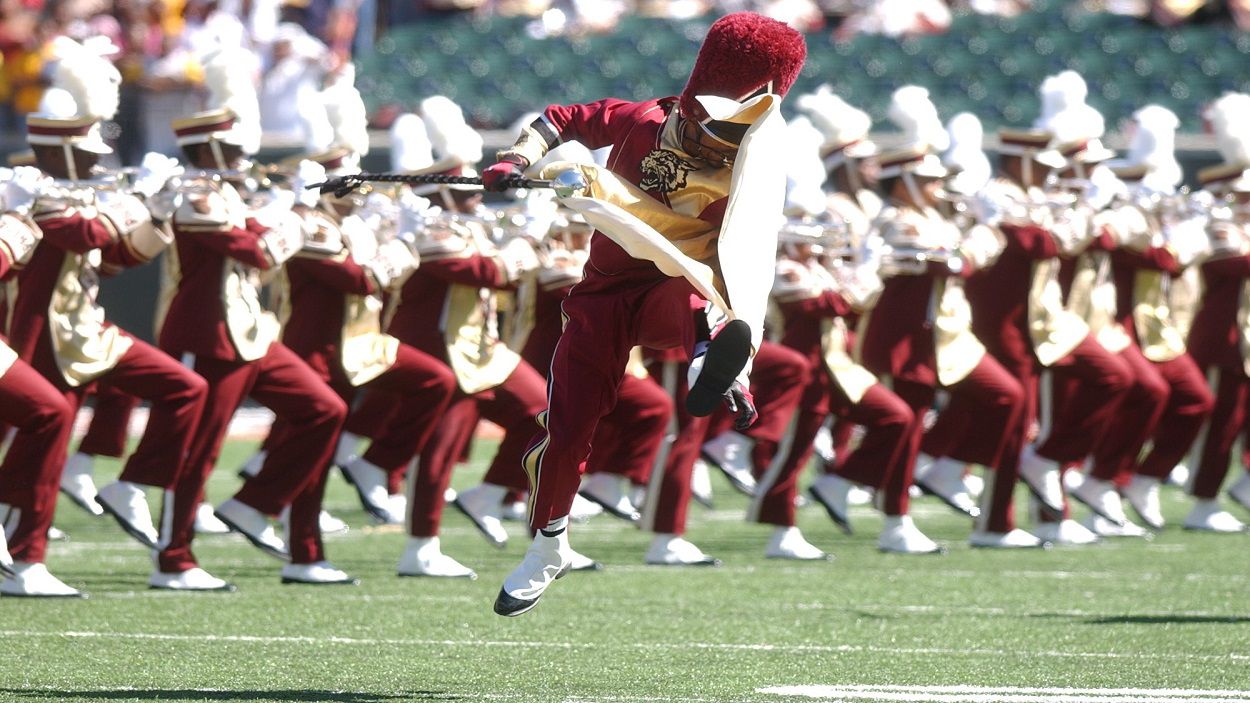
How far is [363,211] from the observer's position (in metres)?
9.85

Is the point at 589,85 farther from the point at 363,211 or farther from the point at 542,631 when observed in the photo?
the point at 542,631

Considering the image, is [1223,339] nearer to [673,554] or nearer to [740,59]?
[673,554]

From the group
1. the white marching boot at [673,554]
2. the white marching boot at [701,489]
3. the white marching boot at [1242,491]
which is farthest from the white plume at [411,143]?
the white marching boot at [1242,491]

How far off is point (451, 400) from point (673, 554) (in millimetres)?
1166

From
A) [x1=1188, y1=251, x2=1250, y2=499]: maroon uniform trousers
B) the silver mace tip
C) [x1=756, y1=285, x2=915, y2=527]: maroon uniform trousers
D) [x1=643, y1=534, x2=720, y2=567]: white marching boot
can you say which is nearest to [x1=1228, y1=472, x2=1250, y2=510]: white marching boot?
[x1=1188, y1=251, x2=1250, y2=499]: maroon uniform trousers

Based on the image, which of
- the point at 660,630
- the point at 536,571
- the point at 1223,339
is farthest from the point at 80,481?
the point at 1223,339

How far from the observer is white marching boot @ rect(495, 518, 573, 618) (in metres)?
6.58

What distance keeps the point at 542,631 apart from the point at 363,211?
8.58 feet

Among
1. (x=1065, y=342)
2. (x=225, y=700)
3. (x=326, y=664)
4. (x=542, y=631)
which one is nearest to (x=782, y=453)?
(x=1065, y=342)

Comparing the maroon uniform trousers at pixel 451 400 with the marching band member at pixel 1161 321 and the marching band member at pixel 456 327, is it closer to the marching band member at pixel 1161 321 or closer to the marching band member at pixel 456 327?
the marching band member at pixel 456 327

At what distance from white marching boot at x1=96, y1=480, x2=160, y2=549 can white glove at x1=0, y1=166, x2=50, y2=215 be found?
1.40 metres

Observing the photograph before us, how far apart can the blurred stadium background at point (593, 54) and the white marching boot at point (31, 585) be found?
8754 mm

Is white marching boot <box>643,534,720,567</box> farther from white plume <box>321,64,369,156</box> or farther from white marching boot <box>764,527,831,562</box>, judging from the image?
white plume <box>321,64,369,156</box>

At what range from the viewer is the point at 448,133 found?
1009 cm
